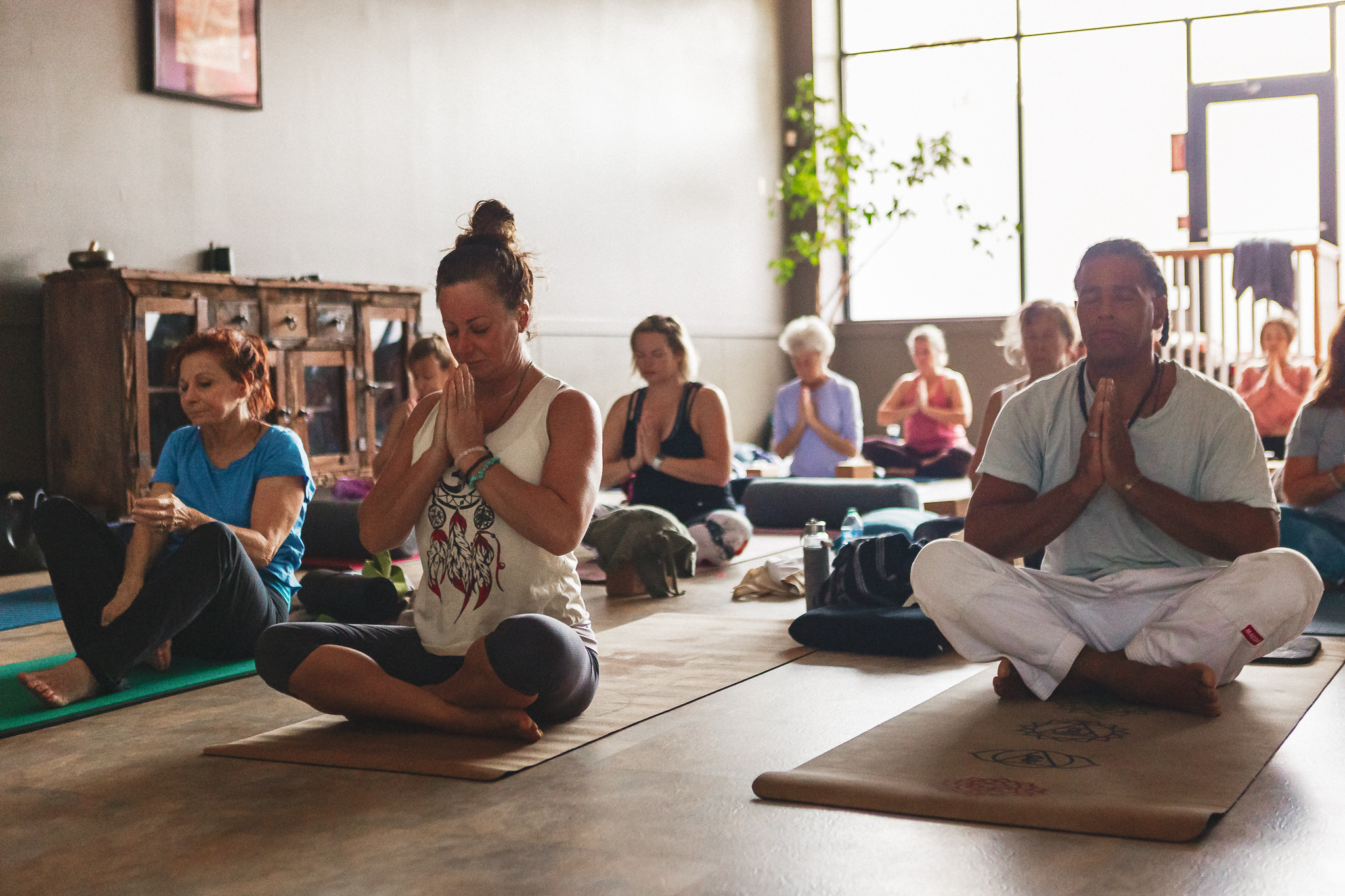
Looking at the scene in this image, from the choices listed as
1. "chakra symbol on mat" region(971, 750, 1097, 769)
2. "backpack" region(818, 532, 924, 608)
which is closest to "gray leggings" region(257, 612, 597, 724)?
"chakra symbol on mat" region(971, 750, 1097, 769)

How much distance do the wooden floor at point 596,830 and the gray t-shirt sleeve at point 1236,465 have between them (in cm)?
42

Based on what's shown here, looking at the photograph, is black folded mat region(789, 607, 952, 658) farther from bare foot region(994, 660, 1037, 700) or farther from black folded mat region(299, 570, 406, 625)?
black folded mat region(299, 570, 406, 625)

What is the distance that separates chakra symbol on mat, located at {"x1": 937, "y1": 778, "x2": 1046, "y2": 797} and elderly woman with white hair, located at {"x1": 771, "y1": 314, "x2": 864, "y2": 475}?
424 cm

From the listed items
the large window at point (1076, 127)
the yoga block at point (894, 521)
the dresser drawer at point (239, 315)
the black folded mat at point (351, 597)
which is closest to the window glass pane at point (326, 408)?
the dresser drawer at point (239, 315)

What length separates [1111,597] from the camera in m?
2.67

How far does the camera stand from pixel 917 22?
9938 millimetres

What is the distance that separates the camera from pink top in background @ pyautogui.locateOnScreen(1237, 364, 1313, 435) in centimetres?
687

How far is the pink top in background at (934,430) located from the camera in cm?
743

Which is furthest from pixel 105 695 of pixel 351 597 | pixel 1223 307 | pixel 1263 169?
pixel 1263 169

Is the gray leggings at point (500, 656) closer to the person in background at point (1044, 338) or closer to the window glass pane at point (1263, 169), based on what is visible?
the person in background at point (1044, 338)

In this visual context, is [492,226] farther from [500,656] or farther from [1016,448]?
[1016,448]

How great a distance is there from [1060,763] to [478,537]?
1057 millimetres

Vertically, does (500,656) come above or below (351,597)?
above

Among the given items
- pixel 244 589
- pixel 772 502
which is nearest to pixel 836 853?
pixel 244 589
